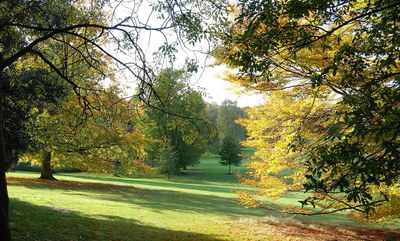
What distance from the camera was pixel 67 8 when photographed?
25.1ft

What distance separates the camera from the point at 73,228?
9484 millimetres

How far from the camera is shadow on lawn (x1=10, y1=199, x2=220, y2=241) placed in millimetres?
8414

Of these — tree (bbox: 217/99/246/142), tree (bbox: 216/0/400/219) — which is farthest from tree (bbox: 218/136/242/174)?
tree (bbox: 216/0/400/219)

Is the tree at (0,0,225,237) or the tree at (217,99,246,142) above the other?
the tree at (217,99,246,142)

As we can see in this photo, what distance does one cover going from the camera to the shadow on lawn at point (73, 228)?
841cm

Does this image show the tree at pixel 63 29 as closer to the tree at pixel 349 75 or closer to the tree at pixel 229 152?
the tree at pixel 349 75

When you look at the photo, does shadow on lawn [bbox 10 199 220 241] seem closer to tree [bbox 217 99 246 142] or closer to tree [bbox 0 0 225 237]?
tree [bbox 0 0 225 237]

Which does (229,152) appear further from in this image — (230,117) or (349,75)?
(349,75)

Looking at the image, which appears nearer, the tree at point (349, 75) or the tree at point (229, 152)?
the tree at point (349, 75)

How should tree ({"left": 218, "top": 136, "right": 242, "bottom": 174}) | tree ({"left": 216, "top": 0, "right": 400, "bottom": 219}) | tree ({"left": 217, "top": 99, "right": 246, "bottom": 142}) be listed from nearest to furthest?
1. tree ({"left": 216, "top": 0, "right": 400, "bottom": 219})
2. tree ({"left": 218, "top": 136, "right": 242, "bottom": 174})
3. tree ({"left": 217, "top": 99, "right": 246, "bottom": 142})

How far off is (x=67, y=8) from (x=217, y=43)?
3.50 m

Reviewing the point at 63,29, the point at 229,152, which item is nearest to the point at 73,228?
the point at 63,29

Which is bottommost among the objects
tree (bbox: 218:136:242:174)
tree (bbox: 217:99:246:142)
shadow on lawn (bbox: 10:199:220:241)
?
shadow on lawn (bbox: 10:199:220:241)

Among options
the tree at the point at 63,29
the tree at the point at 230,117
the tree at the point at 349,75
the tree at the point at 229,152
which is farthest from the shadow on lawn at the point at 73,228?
the tree at the point at 230,117
